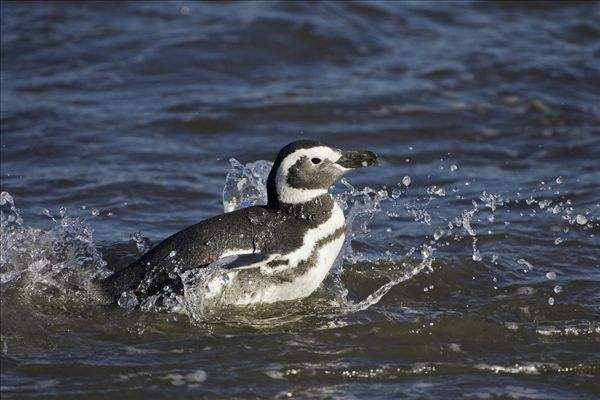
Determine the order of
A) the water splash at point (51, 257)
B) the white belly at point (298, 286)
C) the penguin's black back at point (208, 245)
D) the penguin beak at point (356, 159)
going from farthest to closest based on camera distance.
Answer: the penguin beak at point (356, 159) → the water splash at point (51, 257) → the white belly at point (298, 286) → the penguin's black back at point (208, 245)

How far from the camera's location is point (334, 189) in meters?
10.9

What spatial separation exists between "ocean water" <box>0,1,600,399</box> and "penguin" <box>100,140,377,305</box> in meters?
0.18

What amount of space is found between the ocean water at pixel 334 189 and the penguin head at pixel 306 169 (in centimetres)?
74

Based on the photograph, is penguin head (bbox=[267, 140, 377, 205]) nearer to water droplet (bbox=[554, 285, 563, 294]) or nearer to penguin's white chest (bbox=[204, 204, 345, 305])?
penguin's white chest (bbox=[204, 204, 345, 305])

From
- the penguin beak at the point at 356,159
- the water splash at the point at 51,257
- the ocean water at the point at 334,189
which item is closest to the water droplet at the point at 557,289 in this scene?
the ocean water at the point at 334,189

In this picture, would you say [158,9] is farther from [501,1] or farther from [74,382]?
[74,382]

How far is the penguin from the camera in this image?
756 centimetres

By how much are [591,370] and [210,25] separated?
30.7ft

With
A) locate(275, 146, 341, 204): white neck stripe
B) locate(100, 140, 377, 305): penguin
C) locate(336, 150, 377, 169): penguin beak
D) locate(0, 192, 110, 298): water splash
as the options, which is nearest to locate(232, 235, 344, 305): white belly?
locate(100, 140, 377, 305): penguin

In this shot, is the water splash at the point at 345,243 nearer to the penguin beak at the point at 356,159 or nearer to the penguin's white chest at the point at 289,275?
the penguin's white chest at the point at 289,275

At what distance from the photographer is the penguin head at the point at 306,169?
25.9ft

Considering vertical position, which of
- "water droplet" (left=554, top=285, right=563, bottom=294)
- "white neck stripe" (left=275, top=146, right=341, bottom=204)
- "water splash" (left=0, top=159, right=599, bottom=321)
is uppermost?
"white neck stripe" (left=275, top=146, right=341, bottom=204)

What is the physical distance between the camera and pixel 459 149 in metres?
12.1

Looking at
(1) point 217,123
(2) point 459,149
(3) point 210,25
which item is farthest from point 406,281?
(3) point 210,25
